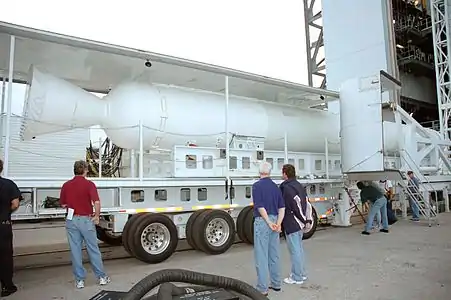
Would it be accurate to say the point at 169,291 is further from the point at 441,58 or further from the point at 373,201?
the point at 441,58

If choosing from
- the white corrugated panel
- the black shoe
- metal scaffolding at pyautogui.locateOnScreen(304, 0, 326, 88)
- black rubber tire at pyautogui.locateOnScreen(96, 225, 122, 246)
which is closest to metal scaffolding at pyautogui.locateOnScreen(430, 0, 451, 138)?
metal scaffolding at pyautogui.locateOnScreen(304, 0, 326, 88)

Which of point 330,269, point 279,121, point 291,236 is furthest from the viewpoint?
point 279,121

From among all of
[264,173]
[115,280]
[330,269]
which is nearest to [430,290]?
[330,269]

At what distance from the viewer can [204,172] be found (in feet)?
27.7

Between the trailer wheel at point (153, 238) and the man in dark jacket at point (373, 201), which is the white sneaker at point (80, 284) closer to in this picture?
the trailer wheel at point (153, 238)

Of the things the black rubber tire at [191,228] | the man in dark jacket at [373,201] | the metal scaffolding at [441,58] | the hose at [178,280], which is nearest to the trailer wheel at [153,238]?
the black rubber tire at [191,228]

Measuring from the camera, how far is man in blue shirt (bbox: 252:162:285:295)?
4.95m

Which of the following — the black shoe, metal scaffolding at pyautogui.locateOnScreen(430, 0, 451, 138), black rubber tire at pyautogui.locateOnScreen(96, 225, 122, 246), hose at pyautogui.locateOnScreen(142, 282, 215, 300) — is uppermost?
metal scaffolding at pyautogui.locateOnScreen(430, 0, 451, 138)

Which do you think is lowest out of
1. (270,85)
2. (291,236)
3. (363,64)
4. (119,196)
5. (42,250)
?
(42,250)

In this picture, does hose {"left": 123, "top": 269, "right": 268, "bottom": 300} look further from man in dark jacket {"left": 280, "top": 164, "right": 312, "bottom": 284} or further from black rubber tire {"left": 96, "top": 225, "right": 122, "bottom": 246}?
black rubber tire {"left": 96, "top": 225, "right": 122, "bottom": 246}

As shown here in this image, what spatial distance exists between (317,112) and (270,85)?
2533 millimetres

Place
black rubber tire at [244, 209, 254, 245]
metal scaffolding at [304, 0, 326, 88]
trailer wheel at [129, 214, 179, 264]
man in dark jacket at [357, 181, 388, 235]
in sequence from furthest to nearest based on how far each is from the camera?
metal scaffolding at [304, 0, 326, 88] < man in dark jacket at [357, 181, 388, 235] < black rubber tire at [244, 209, 254, 245] < trailer wheel at [129, 214, 179, 264]

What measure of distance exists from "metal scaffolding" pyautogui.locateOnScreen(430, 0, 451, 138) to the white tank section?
56.1ft

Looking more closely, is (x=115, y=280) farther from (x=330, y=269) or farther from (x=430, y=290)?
(x=430, y=290)
